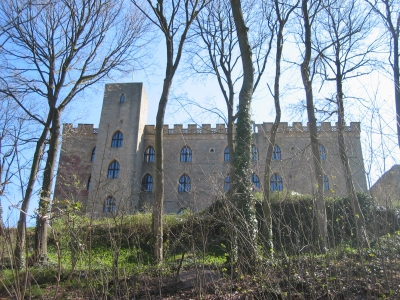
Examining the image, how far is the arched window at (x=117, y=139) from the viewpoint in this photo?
24969mm

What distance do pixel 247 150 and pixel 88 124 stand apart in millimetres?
21365

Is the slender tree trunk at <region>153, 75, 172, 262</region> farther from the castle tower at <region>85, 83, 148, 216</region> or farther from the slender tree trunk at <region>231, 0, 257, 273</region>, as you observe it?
the castle tower at <region>85, 83, 148, 216</region>

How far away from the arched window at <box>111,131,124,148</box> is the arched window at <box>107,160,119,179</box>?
122 centimetres

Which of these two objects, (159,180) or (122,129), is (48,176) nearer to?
(159,180)

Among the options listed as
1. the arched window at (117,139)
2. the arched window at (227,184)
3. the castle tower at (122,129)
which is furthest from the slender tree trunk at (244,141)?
the arched window at (117,139)

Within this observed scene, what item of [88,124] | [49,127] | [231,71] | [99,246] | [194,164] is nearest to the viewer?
[49,127]

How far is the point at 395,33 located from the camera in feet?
36.4

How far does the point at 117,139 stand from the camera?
82.5ft

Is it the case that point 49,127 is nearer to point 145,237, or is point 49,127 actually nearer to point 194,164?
point 145,237

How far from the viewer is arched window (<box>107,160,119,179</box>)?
79.8ft

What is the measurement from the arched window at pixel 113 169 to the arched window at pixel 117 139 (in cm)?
122

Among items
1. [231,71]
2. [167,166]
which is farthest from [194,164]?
[231,71]

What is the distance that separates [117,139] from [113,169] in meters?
2.16

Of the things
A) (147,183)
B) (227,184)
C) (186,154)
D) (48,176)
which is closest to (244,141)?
(48,176)
